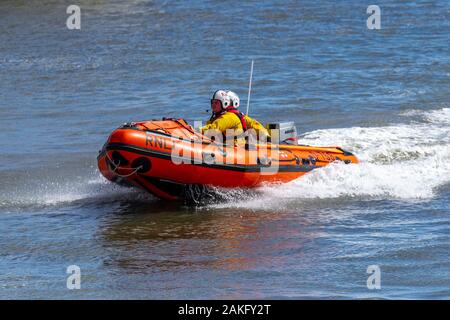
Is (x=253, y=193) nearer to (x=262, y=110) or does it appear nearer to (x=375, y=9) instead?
(x=262, y=110)

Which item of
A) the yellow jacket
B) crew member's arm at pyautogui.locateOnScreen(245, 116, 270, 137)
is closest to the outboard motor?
crew member's arm at pyautogui.locateOnScreen(245, 116, 270, 137)

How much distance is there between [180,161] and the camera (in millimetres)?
10125

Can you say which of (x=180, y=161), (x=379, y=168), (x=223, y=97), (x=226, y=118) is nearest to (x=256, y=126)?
(x=226, y=118)

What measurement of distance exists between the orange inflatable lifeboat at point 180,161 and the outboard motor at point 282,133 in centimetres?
A: 41

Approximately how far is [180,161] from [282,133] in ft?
6.26

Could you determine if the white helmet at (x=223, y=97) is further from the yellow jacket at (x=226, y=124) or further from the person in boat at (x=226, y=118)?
the yellow jacket at (x=226, y=124)

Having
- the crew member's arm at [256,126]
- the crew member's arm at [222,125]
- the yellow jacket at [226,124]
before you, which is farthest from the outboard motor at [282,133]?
the crew member's arm at [222,125]

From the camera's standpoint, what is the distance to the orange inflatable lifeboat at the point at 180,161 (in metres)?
10.1

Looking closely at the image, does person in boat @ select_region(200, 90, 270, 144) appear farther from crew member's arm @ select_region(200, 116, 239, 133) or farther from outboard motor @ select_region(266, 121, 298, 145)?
outboard motor @ select_region(266, 121, 298, 145)

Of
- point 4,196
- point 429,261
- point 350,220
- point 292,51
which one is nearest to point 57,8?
point 292,51

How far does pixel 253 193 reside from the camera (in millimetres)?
10883

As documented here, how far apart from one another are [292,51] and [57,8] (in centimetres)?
823

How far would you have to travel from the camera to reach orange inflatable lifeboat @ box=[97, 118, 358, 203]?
1006 centimetres

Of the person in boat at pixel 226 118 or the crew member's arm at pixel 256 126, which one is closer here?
the person in boat at pixel 226 118
